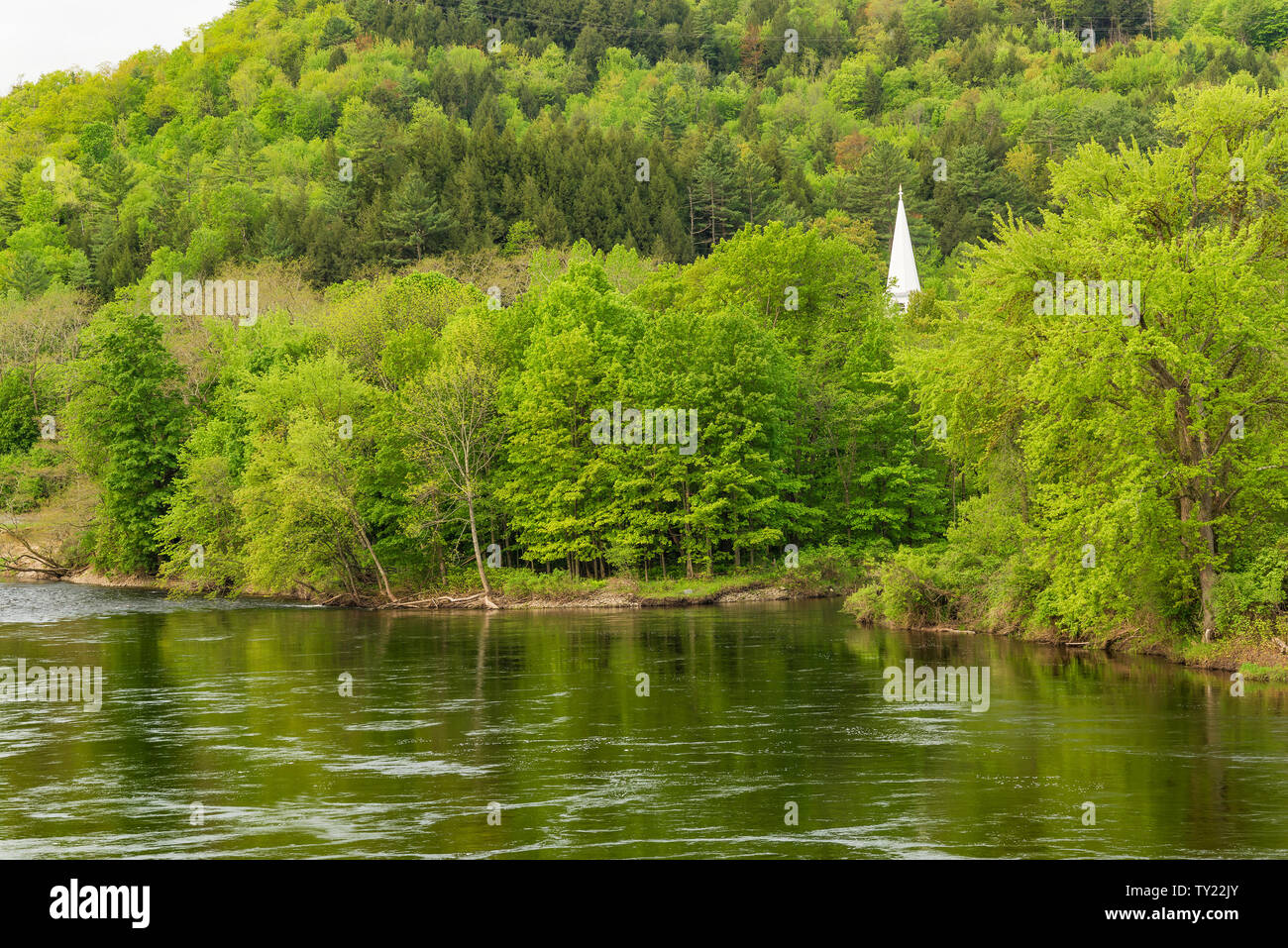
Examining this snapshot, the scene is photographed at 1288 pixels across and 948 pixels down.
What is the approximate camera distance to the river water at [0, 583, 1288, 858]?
920 inches

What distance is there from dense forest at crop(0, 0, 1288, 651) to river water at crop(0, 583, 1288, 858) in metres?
5.93

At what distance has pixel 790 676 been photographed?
42344 mm

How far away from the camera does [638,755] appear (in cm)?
3083

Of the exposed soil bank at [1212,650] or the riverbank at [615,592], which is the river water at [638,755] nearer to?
the exposed soil bank at [1212,650]

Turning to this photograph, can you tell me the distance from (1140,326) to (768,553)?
39.5m

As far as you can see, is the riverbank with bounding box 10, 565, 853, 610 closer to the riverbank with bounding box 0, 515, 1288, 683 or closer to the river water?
the riverbank with bounding box 0, 515, 1288, 683

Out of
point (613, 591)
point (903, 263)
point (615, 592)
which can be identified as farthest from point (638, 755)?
point (903, 263)

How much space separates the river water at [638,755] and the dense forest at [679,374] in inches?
233

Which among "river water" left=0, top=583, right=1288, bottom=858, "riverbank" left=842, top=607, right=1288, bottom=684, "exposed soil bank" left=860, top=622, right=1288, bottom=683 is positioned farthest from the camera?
"riverbank" left=842, top=607, right=1288, bottom=684

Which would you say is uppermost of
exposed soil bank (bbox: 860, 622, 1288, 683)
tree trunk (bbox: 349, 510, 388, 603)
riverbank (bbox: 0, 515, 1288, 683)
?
tree trunk (bbox: 349, 510, 388, 603)

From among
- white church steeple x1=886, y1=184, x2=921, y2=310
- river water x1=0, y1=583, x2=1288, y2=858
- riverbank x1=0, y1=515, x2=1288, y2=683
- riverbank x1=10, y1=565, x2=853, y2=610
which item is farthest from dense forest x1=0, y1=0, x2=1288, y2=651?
white church steeple x1=886, y1=184, x2=921, y2=310
